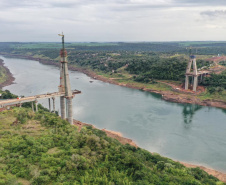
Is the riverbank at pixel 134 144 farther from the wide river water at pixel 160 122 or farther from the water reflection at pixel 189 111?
the water reflection at pixel 189 111

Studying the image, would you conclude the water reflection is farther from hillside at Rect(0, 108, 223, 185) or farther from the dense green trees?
hillside at Rect(0, 108, 223, 185)

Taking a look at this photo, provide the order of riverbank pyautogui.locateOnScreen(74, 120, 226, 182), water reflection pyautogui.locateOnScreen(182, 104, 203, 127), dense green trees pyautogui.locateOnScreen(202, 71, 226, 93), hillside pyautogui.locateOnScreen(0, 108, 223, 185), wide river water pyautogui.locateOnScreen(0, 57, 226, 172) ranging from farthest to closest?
dense green trees pyautogui.locateOnScreen(202, 71, 226, 93), water reflection pyautogui.locateOnScreen(182, 104, 203, 127), wide river water pyautogui.locateOnScreen(0, 57, 226, 172), riverbank pyautogui.locateOnScreen(74, 120, 226, 182), hillside pyautogui.locateOnScreen(0, 108, 223, 185)

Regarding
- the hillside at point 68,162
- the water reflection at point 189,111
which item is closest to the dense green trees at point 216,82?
the water reflection at point 189,111

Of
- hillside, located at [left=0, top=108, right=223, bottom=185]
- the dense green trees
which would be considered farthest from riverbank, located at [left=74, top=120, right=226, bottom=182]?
the dense green trees

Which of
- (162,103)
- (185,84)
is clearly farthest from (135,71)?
(162,103)

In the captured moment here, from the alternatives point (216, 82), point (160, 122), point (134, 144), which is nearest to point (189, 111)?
point (160, 122)

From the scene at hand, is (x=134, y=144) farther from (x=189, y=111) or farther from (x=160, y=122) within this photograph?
(x=189, y=111)

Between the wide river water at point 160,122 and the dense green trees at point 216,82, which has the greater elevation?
the dense green trees at point 216,82
